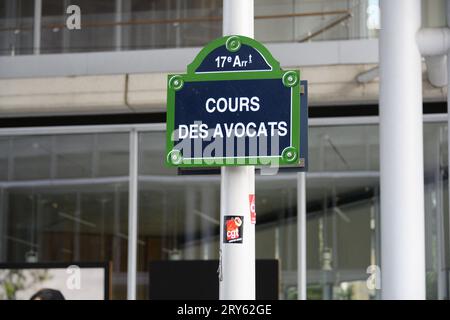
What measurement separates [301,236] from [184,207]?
59.7 inches

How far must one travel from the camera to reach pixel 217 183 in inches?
491

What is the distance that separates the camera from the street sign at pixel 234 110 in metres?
5.33

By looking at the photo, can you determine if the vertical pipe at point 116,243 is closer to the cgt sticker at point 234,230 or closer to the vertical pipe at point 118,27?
the vertical pipe at point 118,27

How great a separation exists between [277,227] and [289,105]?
22.2 feet

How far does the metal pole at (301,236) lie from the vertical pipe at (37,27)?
375cm

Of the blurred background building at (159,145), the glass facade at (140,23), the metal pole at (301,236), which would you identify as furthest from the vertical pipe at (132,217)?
the metal pole at (301,236)

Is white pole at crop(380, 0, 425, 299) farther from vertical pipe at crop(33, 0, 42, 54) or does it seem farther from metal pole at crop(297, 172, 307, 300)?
vertical pipe at crop(33, 0, 42, 54)

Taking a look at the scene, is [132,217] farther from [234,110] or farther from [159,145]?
[234,110]

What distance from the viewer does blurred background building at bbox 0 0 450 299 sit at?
11914 mm

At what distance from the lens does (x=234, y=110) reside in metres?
5.36

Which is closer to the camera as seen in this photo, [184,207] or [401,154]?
[401,154]

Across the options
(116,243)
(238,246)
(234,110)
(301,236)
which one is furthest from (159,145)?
(234,110)

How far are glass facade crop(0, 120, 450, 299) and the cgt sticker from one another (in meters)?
6.19
